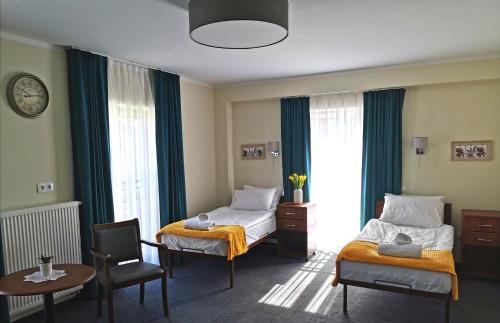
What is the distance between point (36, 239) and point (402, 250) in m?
3.33

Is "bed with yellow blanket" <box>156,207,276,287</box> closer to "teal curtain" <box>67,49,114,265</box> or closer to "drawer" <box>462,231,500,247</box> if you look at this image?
"teal curtain" <box>67,49,114,265</box>

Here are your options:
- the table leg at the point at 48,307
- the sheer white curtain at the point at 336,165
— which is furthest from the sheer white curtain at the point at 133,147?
the sheer white curtain at the point at 336,165

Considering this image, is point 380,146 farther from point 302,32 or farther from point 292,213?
point 302,32

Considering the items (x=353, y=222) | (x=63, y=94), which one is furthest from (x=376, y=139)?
(x=63, y=94)

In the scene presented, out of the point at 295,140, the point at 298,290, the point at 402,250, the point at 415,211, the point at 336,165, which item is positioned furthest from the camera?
the point at 295,140

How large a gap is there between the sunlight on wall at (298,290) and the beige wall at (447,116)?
5.67 feet

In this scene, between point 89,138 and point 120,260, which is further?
point 89,138

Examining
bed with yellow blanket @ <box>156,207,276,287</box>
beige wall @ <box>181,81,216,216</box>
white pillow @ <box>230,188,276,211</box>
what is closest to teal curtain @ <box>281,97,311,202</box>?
white pillow @ <box>230,188,276,211</box>

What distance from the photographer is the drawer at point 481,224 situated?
157 inches

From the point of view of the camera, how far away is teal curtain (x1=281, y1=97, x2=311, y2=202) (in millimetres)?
5402

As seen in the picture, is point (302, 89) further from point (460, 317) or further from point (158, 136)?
point (460, 317)

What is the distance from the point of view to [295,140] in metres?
5.48

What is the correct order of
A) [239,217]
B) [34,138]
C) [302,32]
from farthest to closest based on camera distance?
[239,217], [34,138], [302,32]

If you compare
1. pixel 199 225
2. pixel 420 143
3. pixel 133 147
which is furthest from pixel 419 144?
pixel 133 147
